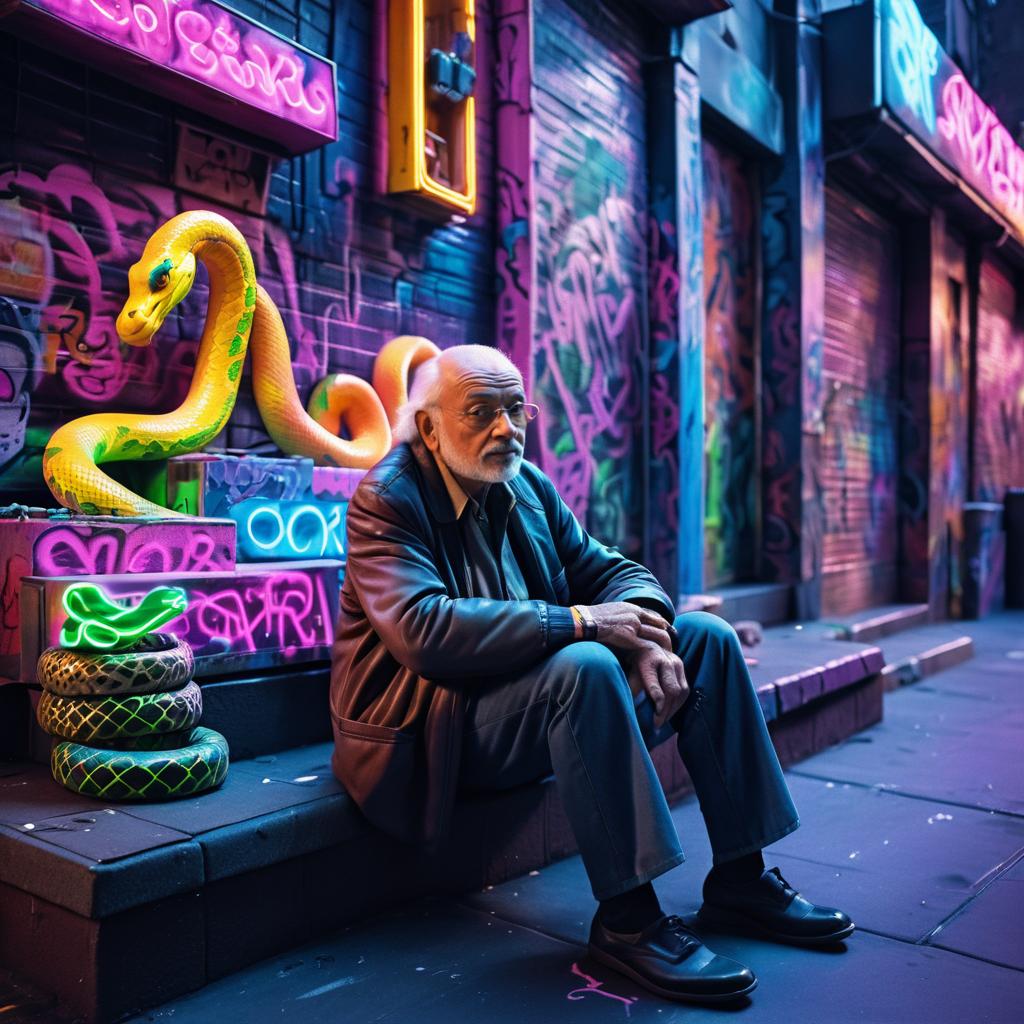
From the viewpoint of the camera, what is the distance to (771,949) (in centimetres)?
253

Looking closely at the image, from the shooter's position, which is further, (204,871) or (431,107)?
(431,107)

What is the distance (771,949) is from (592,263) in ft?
16.1

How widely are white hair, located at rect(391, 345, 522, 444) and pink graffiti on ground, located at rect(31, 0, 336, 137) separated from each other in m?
1.69

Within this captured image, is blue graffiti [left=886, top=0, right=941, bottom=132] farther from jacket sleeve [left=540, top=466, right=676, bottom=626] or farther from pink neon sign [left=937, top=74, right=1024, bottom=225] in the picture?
jacket sleeve [left=540, top=466, right=676, bottom=626]

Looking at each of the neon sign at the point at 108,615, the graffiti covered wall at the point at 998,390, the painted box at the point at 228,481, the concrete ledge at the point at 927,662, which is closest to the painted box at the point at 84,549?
the neon sign at the point at 108,615

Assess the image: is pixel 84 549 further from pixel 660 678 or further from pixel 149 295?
pixel 660 678

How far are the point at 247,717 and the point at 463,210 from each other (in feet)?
10.2

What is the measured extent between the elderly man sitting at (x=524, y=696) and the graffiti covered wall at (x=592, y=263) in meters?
3.30

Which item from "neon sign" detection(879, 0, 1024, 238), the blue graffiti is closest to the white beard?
"neon sign" detection(879, 0, 1024, 238)

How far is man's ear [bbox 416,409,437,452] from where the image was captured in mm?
2738

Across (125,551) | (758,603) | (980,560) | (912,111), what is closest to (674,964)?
(125,551)

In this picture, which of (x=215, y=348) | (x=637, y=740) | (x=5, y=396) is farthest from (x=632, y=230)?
(x=637, y=740)

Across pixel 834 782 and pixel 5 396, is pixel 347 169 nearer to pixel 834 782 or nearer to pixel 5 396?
A: pixel 5 396

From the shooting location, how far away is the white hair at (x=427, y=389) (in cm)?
271
